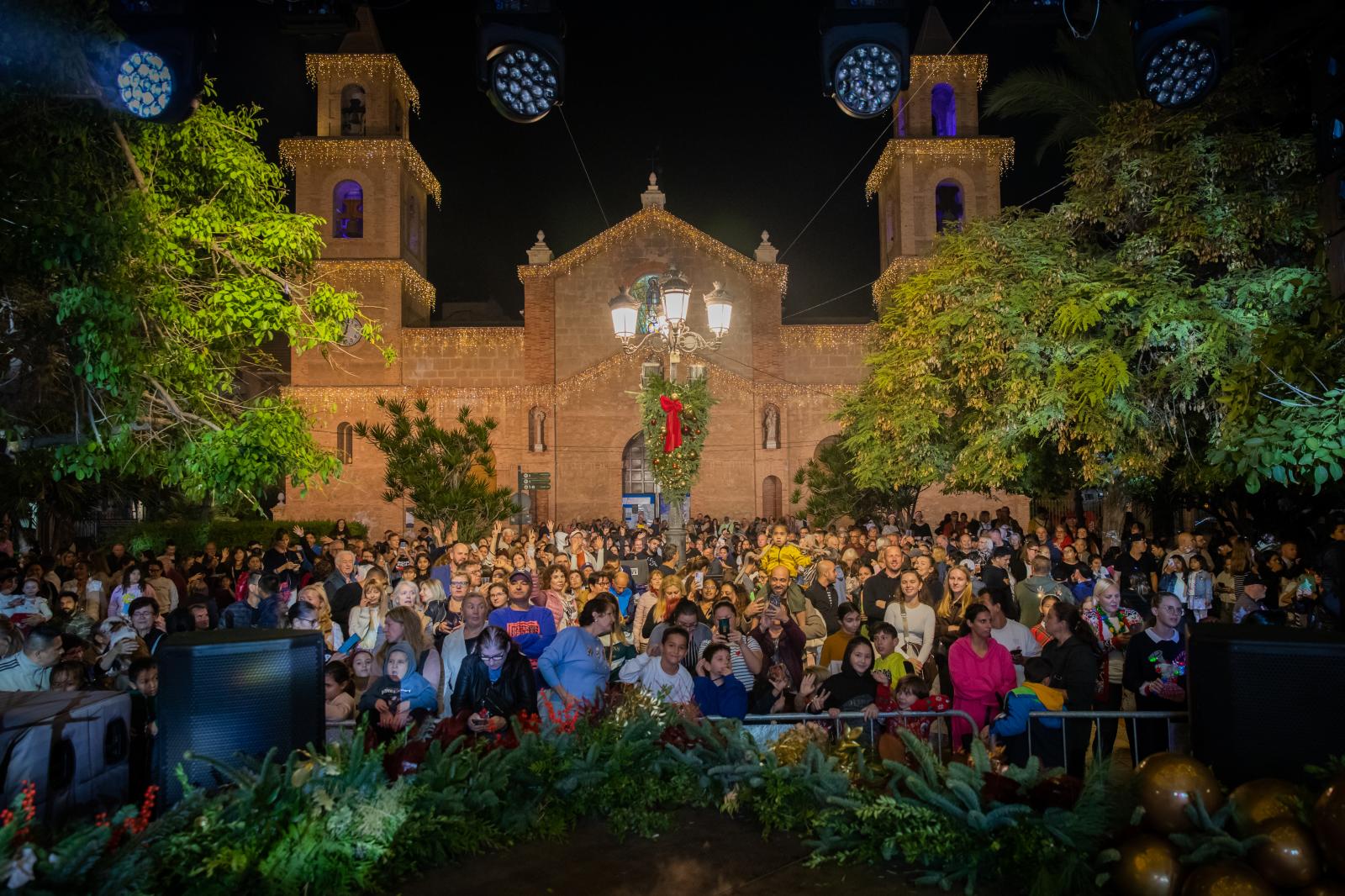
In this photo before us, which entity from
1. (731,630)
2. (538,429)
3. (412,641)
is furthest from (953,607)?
(538,429)

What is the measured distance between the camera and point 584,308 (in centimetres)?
4000

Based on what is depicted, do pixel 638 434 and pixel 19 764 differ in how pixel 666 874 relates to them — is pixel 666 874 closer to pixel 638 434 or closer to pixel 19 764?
pixel 19 764

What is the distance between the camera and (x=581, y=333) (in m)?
39.9

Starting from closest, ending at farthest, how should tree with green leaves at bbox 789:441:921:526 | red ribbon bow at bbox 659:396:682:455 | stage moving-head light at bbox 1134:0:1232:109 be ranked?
stage moving-head light at bbox 1134:0:1232:109 < red ribbon bow at bbox 659:396:682:455 < tree with green leaves at bbox 789:441:921:526

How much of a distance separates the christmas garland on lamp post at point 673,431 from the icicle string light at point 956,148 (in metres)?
23.9

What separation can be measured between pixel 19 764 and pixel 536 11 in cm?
526

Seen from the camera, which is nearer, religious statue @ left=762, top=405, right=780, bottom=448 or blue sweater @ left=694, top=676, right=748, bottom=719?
blue sweater @ left=694, top=676, right=748, bottom=719

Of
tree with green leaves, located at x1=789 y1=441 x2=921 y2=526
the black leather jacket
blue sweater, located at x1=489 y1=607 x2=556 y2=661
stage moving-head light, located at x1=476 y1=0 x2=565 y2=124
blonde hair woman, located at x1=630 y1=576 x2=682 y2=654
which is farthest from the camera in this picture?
tree with green leaves, located at x1=789 y1=441 x2=921 y2=526

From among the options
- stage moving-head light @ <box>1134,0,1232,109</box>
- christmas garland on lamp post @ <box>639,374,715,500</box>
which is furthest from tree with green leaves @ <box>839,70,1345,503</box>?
stage moving-head light @ <box>1134,0,1232,109</box>

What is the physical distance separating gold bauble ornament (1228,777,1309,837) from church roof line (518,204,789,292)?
37354 mm

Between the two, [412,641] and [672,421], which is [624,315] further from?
[412,641]

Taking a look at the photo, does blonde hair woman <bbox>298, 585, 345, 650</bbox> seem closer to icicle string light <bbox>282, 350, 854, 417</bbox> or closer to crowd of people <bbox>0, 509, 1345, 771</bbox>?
crowd of people <bbox>0, 509, 1345, 771</bbox>

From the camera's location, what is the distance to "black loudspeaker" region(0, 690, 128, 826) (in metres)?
3.95

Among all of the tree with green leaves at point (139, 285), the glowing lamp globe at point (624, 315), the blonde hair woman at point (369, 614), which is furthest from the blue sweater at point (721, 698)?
the glowing lamp globe at point (624, 315)
